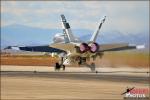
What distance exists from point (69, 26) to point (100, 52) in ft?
22.4

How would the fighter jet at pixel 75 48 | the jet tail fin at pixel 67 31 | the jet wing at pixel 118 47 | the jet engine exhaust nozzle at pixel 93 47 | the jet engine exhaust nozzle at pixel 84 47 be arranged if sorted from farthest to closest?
the jet wing at pixel 118 47, the jet tail fin at pixel 67 31, the fighter jet at pixel 75 48, the jet engine exhaust nozzle at pixel 84 47, the jet engine exhaust nozzle at pixel 93 47

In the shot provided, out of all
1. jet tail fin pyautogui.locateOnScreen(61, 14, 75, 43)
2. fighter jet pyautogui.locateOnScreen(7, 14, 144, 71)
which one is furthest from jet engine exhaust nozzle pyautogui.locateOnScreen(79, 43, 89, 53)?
jet tail fin pyautogui.locateOnScreen(61, 14, 75, 43)

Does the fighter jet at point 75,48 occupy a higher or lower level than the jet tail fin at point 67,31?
lower

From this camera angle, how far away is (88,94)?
104 feet

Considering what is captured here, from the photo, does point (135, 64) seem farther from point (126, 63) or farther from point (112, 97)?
point (112, 97)

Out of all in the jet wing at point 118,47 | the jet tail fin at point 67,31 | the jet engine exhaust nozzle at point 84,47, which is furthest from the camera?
the jet wing at point 118,47

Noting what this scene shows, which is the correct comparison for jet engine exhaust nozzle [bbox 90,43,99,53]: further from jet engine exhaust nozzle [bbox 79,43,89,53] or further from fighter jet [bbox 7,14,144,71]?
jet engine exhaust nozzle [bbox 79,43,89,53]

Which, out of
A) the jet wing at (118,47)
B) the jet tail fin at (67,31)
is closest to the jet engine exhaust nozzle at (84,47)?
the jet tail fin at (67,31)

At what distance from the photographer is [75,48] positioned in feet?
221

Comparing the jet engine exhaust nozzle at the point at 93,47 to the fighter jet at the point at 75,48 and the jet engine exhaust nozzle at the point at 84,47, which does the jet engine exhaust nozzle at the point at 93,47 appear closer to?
the fighter jet at the point at 75,48

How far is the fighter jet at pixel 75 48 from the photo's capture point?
6481cm

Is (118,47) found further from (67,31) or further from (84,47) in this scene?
(84,47)

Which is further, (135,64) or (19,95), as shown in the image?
(135,64)

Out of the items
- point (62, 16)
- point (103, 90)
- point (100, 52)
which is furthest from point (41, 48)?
point (103, 90)
